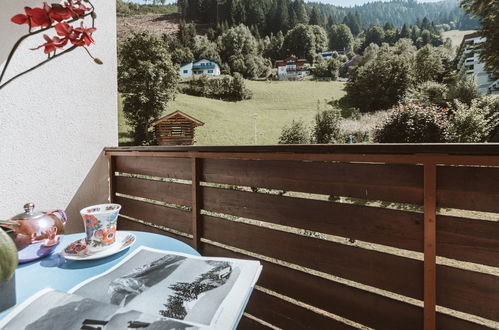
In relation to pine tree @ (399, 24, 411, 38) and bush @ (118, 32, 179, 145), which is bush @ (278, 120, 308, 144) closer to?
bush @ (118, 32, 179, 145)

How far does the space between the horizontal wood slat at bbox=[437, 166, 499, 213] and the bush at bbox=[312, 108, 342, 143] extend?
38.4ft

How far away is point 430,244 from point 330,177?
0.34 metres

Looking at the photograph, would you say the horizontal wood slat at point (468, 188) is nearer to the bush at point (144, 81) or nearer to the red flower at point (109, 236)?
the red flower at point (109, 236)

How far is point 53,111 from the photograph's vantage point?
4.56 feet

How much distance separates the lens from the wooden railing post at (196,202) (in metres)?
1.32

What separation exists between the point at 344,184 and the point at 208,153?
613 millimetres

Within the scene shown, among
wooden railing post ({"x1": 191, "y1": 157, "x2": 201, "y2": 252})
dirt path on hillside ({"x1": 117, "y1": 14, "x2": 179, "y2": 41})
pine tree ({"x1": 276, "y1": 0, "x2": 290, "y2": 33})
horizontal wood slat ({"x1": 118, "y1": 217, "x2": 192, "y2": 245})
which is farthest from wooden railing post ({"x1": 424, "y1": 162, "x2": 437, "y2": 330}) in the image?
pine tree ({"x1": 276, "y1": 0, "x2": 290, "y2": 33})

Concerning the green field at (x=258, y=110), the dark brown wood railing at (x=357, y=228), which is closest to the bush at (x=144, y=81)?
the green field at (x=258, y=110)

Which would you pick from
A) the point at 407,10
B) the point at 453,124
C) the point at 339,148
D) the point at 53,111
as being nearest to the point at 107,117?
the point at 53,111

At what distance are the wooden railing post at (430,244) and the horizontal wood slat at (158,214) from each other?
1015 millimetres

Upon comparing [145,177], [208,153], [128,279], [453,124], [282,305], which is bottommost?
[282,305]

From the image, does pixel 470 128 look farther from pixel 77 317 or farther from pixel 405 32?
pixel 405 32

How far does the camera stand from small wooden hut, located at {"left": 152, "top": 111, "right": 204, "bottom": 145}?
13805mm

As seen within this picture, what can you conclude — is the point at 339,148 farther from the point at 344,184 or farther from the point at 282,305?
the point at 282,305
